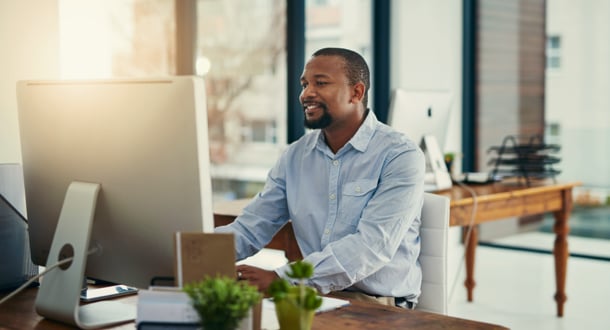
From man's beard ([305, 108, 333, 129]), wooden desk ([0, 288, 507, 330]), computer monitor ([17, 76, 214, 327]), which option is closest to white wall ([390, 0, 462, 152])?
man's beard ([305, 108, 333, 129])

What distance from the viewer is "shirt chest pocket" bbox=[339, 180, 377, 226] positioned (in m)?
2.18

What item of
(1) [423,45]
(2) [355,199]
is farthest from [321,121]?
(1) [423,45]

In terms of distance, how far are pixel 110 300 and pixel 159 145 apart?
54 cm

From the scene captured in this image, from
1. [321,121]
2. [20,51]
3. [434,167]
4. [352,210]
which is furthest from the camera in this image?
[434,167]

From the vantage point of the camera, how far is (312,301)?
4.01 feet

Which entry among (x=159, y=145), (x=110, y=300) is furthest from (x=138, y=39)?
(x=159, y=145)

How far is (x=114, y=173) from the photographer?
4.93 ft

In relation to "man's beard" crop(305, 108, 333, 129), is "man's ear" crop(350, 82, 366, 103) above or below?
above

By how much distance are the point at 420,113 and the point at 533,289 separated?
1.85 m

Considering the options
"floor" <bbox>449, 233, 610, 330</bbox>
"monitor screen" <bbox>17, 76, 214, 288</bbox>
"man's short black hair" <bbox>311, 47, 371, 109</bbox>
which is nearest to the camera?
"monitor screen" <bbox>17, 76, 214, 288</bbox>

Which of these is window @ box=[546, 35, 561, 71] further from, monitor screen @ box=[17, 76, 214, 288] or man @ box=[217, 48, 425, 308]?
monitor screen @ box=[17, 76, 214, 288]

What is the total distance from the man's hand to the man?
16 centimetres

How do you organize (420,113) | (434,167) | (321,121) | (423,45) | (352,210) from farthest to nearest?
(423,45)
(434,167)
(420,113)
(321,121)
(352,210)

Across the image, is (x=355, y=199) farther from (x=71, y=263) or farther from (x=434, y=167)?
(x=434, y=167)
